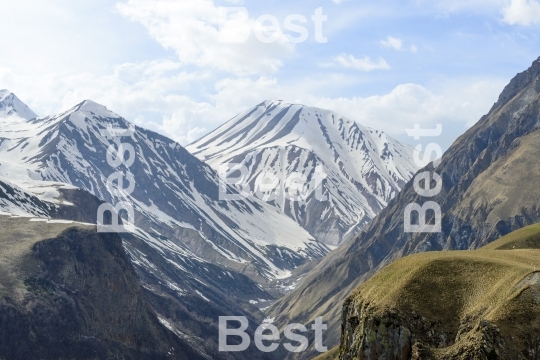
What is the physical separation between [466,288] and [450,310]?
166 inches

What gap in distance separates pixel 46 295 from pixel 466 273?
481 ft

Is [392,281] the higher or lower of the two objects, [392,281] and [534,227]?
the lower

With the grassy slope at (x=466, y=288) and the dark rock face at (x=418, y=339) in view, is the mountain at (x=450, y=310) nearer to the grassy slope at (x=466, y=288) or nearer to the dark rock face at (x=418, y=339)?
the dark rock face at (x=418, y=339)

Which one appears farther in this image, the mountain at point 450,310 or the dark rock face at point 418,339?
the mountain at point 450,310

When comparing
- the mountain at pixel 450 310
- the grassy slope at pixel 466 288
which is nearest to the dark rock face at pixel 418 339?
the mountain at pixel 450 310

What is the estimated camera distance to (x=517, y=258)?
86.4 m

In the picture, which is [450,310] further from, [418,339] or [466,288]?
[418,339]

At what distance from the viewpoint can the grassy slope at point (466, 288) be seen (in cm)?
7125

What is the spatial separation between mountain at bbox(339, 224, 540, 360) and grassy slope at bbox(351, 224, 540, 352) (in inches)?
3.9

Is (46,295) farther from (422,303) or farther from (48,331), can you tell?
(422,303)

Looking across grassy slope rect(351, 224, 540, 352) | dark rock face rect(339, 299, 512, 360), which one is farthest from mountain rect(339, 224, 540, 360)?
grassy slope rect(351, 224, 540, 352)

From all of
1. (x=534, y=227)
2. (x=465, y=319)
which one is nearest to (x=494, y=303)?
(x=465, y=319)

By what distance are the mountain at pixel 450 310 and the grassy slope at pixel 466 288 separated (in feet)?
0.33

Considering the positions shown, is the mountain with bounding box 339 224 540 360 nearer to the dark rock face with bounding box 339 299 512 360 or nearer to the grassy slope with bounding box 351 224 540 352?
the dark rock face with bounding box 339 299 512 360
